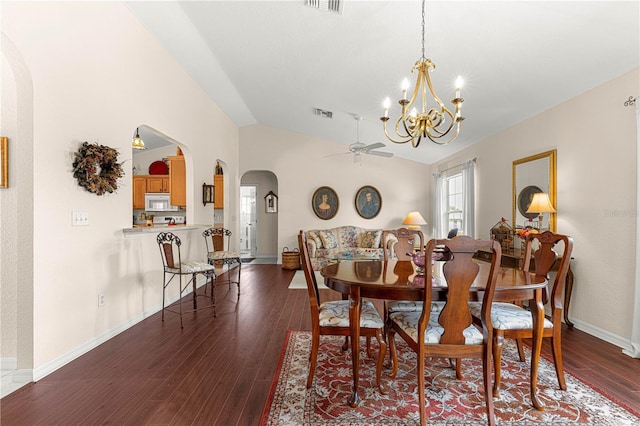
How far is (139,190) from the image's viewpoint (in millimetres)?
7219

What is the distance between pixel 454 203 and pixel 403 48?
13.6 ft

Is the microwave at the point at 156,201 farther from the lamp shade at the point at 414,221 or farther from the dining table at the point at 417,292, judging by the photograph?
the dining table at the point at 417,292

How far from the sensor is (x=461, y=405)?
196 centimetres

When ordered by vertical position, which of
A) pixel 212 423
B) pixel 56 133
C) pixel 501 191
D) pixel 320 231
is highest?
pixel 56 133

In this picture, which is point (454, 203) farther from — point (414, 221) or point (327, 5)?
point (327, 5)

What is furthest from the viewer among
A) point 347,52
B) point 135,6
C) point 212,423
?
point 347,52

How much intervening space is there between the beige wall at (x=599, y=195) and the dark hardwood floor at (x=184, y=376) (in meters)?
0.34

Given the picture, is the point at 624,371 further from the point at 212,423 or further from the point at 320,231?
the point at 320,231

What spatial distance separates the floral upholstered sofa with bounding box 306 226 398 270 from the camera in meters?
6.54

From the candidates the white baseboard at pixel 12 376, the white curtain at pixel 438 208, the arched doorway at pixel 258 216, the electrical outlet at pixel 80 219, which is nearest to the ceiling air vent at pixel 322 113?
the white curtain at pixel 438 208

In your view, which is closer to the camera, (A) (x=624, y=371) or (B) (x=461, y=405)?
(B) (x=461, y=405)

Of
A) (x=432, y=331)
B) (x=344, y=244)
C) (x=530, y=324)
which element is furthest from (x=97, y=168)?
(x=344, y=244)

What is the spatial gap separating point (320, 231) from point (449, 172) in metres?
3.10

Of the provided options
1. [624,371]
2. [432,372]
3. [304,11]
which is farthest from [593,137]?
[304,11]
